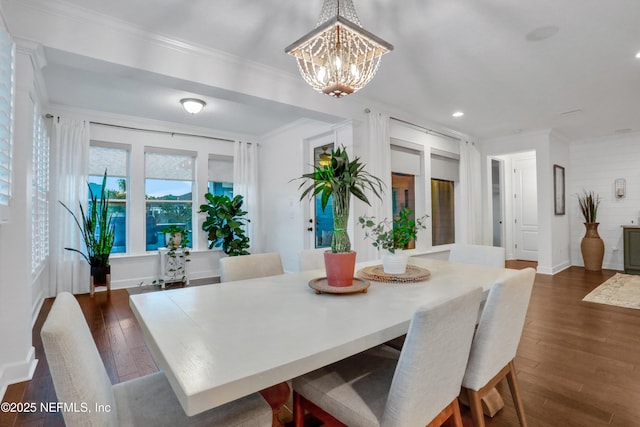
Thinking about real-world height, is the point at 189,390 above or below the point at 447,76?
below

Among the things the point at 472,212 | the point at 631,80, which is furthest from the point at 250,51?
the point at 472,212

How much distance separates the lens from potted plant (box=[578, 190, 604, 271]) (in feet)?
19.4

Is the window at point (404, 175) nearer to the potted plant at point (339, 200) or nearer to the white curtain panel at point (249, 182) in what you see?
the white curtain panel at point (249, 182)

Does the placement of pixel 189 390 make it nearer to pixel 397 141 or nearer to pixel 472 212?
pixel 397 141

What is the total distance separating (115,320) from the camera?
11.4 feet

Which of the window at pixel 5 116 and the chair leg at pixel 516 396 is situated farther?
the window at pixel 5 116

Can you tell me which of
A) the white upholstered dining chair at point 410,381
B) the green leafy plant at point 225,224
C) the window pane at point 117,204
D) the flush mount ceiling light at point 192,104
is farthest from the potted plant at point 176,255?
the white upholstered dining chair at point 410,381

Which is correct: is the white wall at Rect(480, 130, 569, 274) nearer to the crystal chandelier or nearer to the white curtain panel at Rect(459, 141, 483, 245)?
the white curtain panel at Rect(459, 141, 483, 245)

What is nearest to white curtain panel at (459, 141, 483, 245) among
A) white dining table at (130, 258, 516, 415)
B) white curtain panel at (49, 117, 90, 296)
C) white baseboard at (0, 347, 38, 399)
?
white dining table at (130, 258, 516, 415)

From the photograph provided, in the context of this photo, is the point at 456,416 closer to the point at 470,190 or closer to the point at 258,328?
the point at 258,328

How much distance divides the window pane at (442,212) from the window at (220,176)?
3.77 metres

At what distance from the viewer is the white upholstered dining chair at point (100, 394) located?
803 mm

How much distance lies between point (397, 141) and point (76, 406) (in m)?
4.70

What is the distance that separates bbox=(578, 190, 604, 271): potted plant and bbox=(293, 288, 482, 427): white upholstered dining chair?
6.45m
